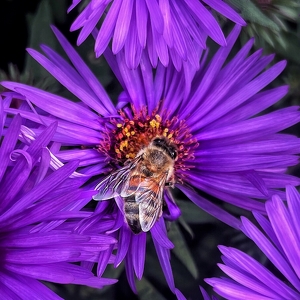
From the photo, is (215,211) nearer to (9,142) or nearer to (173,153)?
(173,153)

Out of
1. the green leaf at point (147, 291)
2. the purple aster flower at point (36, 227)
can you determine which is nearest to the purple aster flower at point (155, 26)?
the purple aster flower at point (36, 227)

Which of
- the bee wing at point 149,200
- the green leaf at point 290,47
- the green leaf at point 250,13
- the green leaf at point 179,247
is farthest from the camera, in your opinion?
the green leaf at point 290,47

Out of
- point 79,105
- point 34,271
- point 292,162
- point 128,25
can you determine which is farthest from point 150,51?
point 34,271

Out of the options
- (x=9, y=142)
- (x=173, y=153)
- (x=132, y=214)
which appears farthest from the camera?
(x=173, y=153)

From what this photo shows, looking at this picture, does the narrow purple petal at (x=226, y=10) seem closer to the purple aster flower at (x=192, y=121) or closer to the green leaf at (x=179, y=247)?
the purple aster flower at (x=192, y=121)

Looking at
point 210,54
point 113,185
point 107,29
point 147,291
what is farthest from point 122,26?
point 147,291

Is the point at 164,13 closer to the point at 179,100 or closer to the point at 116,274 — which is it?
the point at 179,100

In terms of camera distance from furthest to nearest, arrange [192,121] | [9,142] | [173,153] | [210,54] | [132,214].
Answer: [210,54] < [192,121] < [173,153] < [132,214] < [9,142]
